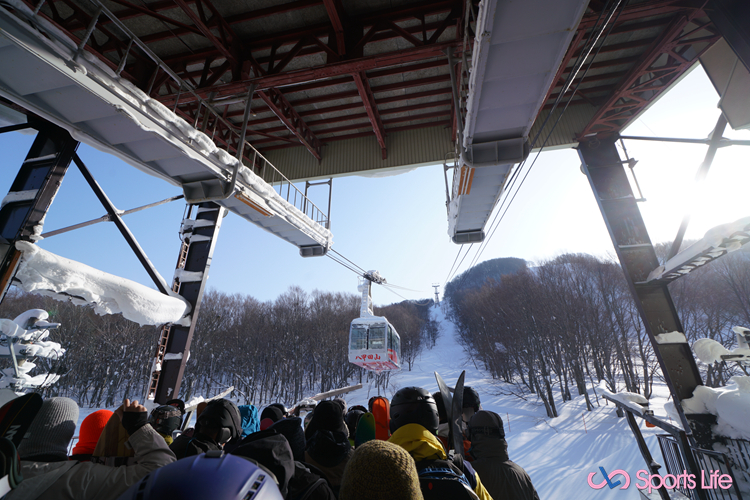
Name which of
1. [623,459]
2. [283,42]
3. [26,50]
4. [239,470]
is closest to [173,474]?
[239,470]

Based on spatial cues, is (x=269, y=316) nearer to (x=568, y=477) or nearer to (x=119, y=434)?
(x=568, y=477)

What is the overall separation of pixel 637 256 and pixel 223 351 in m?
40.8

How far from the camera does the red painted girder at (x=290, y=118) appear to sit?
929 cm

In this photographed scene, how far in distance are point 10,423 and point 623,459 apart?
20.0 m

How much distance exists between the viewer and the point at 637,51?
8570mm

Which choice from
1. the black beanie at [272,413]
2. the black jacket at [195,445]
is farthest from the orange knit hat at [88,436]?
the black beanie at [272,413]

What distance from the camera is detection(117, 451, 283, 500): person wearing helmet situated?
114 cm

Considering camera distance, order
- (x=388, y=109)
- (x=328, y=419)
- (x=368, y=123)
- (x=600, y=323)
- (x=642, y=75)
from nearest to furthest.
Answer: (x=328, y=419), (x=642, y=75), (x=388, y=109), (x=368, y=123), (x=600, y=323)

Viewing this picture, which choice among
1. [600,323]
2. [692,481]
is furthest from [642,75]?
[600,323]

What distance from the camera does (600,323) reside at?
24438 mm

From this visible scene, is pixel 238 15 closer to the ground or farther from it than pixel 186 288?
farther from it

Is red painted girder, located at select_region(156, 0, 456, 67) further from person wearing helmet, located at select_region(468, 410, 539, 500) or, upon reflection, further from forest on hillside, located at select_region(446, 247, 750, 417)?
forest on hillside, located at select_region(446, 247, 750, 417)

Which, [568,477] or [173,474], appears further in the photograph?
[568,477]

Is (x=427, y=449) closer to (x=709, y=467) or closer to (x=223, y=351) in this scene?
(x=709, y=467)
